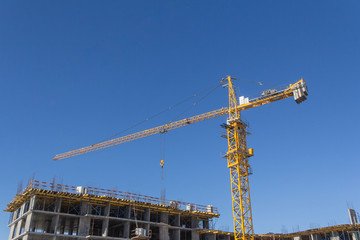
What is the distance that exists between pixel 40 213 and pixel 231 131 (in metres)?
29.5

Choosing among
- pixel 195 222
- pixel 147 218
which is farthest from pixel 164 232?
pixel 195 222

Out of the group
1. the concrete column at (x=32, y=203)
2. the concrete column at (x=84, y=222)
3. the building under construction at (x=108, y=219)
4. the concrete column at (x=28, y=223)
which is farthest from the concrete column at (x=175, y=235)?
the concrete column at (x=32, y=203)

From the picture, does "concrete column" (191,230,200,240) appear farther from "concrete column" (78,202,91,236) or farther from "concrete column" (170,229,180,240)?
"concrete column" (78,202,91,236)

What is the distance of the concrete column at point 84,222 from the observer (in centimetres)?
4516

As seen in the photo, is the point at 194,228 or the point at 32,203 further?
the point at 194,228

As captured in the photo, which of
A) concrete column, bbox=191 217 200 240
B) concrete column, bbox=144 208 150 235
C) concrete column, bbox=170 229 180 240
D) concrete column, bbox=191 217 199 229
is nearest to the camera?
concrete column, bbox=144 208 150 235

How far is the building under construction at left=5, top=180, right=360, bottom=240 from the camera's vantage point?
44.3m

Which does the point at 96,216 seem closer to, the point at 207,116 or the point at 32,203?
the point at 32,203

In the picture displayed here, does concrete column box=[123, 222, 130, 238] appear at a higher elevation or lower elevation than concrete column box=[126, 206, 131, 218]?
lower

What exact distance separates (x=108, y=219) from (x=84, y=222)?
9.74ft

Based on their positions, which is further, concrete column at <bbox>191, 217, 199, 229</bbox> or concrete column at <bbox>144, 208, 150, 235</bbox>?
concrete column at <bbox>191, 217, 199, 229</bbox>

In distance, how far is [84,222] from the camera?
150ft

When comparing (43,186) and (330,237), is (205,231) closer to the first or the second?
Result: (330,237)

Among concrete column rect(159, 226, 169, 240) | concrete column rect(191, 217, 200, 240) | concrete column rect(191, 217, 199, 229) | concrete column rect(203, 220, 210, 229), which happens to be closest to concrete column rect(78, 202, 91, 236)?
concrete column rect(159, 226, 169, 240)
